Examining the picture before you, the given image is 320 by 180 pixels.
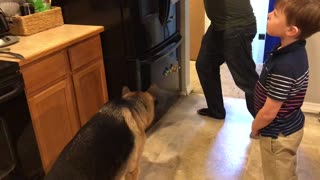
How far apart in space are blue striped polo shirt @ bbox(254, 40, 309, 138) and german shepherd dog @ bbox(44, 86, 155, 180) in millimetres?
621

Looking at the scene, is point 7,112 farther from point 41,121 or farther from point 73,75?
point 73,75

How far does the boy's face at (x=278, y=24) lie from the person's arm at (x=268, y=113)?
0.27m

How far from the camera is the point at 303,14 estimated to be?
119 centimetres

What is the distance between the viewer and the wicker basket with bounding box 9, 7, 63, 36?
191cm

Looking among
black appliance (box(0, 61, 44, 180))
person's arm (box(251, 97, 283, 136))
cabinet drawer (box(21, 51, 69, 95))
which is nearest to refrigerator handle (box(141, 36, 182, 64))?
cabinet drawer (box(21, 51, 69, 95))

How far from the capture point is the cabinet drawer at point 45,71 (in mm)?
1607

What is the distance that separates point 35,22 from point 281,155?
5.25 feet

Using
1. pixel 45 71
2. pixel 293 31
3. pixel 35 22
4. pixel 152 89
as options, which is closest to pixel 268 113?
pixel 293 31

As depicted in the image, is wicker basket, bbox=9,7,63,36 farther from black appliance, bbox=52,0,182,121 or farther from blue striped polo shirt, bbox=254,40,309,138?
blue striped polo shirt, bbox=254,40,309,138

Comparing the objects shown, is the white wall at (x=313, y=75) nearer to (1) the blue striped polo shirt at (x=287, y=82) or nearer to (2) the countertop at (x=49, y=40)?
(1) the blue striped polo shirt at (x=287, y=82)

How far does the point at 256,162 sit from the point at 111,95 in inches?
44.1

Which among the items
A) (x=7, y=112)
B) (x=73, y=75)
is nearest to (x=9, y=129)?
(x=7, y=112)

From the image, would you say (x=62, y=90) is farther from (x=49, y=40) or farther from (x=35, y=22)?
(x=35, y=22)

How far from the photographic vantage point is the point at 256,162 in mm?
2115
